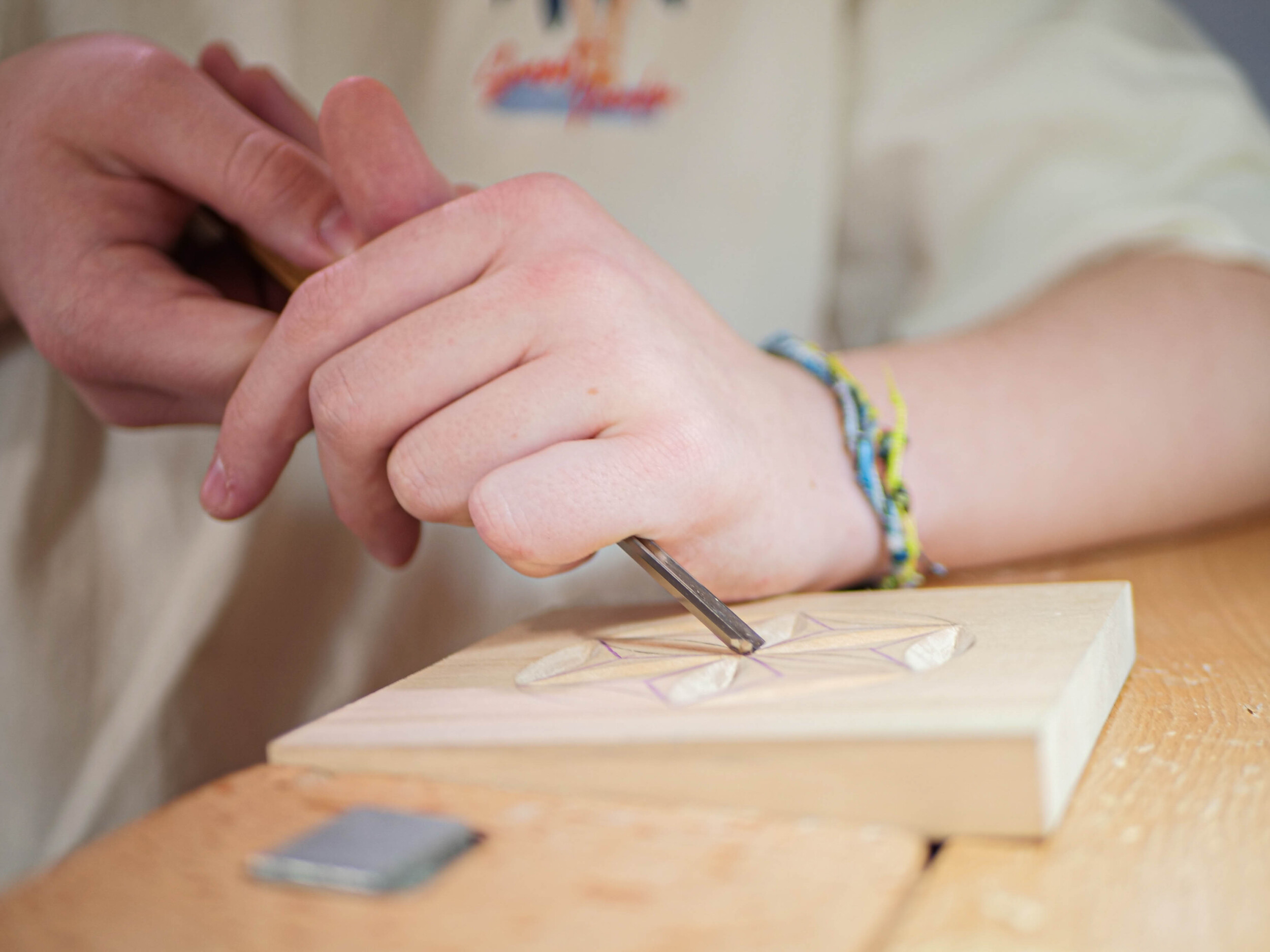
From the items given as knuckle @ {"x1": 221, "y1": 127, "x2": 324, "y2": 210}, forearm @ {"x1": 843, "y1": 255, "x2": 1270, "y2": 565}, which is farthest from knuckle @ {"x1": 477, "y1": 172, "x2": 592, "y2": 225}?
forearm @ {"x1": 843, "y1": 255, "x2": 1270, "y2": 565}

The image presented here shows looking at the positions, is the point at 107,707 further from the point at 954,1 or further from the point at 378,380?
the point at 954,1

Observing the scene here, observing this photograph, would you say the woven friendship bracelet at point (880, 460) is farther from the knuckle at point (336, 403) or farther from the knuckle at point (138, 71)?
the knuckle at point (138, 71)

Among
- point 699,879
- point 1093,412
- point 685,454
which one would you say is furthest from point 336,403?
point 1093,412

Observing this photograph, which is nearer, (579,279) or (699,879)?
(699,879)

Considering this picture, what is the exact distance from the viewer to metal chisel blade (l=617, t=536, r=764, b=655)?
0.36 meters

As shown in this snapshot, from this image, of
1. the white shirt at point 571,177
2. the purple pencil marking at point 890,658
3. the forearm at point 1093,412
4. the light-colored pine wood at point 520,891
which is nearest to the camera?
the light-colored pine wood at point 520,891

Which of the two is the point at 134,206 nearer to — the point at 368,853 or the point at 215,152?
the point at 215,152

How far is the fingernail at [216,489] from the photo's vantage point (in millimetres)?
462

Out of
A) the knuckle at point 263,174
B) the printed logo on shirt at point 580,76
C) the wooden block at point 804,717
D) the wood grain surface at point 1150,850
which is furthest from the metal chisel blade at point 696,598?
the printed logo on shirt at point 580,76

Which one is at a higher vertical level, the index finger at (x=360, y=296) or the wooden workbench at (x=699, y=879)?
the index finger at (x=360, y=296)

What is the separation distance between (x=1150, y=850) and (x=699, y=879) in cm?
11

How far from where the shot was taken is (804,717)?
0.27m

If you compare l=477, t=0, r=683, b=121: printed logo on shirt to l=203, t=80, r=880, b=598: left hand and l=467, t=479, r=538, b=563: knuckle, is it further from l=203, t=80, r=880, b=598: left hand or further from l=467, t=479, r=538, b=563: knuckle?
l=467, t=479, r=538, b=563: knuckle

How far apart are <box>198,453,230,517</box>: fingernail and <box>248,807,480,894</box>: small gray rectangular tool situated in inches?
10.1
